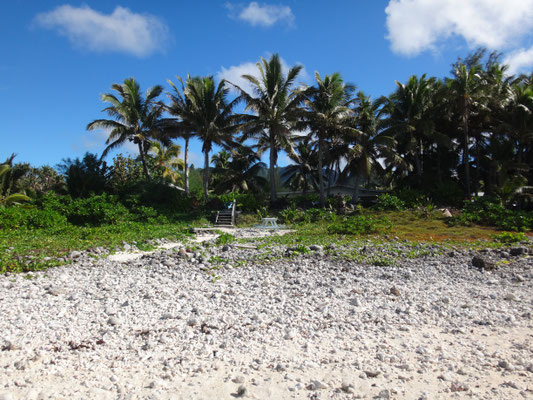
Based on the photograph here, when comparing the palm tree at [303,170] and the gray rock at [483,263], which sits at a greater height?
the palm tree at [303,170]

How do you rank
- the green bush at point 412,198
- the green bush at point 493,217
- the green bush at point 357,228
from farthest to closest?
the green bush at point 412,198, the green bush at point 493,217, the green bush at point 357,228

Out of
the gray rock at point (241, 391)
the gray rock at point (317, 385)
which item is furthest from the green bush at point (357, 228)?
the gray rock at point (241, 391)

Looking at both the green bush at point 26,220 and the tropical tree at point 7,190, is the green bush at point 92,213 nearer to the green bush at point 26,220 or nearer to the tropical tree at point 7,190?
the green bush at point 26,220

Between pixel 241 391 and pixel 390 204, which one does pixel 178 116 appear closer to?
pixel 390 204

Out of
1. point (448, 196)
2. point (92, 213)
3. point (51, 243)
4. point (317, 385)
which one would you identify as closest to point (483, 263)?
point (317, 385)

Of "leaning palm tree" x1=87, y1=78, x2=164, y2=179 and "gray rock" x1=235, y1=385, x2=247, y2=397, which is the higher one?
"leaning palm tree" x1=87, y1=78, x2=164, y2=179

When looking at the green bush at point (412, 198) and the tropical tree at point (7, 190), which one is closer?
the tropical tree at point (7, 190)

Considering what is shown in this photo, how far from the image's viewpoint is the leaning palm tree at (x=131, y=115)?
92.5ft

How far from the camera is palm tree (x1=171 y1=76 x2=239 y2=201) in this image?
26.4 meters

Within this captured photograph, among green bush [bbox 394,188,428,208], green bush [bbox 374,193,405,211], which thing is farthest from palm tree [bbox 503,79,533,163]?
green bush [bbox 374,193,405,211]

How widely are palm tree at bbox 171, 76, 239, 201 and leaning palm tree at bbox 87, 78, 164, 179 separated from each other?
91.7 inches

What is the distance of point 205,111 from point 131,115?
21.1 feet

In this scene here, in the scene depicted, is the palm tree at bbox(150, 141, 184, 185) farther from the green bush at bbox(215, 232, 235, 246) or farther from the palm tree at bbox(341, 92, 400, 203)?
the green bush at bbox(215, 232, 235, 246)

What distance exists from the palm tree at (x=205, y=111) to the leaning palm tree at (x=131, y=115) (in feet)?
7.64
